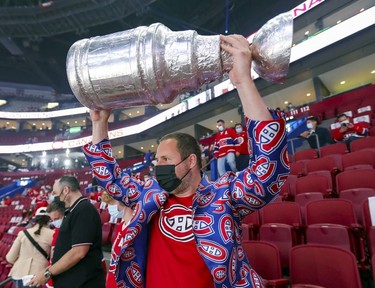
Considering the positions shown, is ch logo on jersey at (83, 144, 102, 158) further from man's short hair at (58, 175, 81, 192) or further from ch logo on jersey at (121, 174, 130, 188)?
man's short hair at (58, 175, 81, 192)

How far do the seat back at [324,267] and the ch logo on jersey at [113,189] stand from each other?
1459mm

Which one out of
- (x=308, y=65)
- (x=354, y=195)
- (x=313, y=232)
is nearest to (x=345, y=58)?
(x=308, y=65)

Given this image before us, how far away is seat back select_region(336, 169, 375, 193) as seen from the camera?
3.19m

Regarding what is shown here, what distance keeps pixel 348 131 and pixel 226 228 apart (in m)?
5.30

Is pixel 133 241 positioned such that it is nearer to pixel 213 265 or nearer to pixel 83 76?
pixel 213 265

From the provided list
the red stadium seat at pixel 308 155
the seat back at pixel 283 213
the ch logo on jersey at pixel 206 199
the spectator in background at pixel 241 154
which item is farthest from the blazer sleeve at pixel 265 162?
the red stadium seat at pixel 308 155

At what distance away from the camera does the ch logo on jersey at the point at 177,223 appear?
0.99 metres

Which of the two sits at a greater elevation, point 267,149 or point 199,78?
point 199,78

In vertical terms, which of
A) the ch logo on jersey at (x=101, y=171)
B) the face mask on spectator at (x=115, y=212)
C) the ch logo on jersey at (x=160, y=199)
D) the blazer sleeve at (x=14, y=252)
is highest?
the ch logo on jersey at (x=101, y=171)

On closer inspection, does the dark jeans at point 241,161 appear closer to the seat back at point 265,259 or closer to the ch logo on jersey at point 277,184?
the seat back at point 265,259

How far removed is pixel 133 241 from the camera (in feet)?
3.32

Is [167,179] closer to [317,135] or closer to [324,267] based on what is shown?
[324,267]

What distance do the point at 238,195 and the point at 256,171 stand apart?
12 centimetres

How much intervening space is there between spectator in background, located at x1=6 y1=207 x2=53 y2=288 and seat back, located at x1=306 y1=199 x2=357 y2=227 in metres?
2.67
